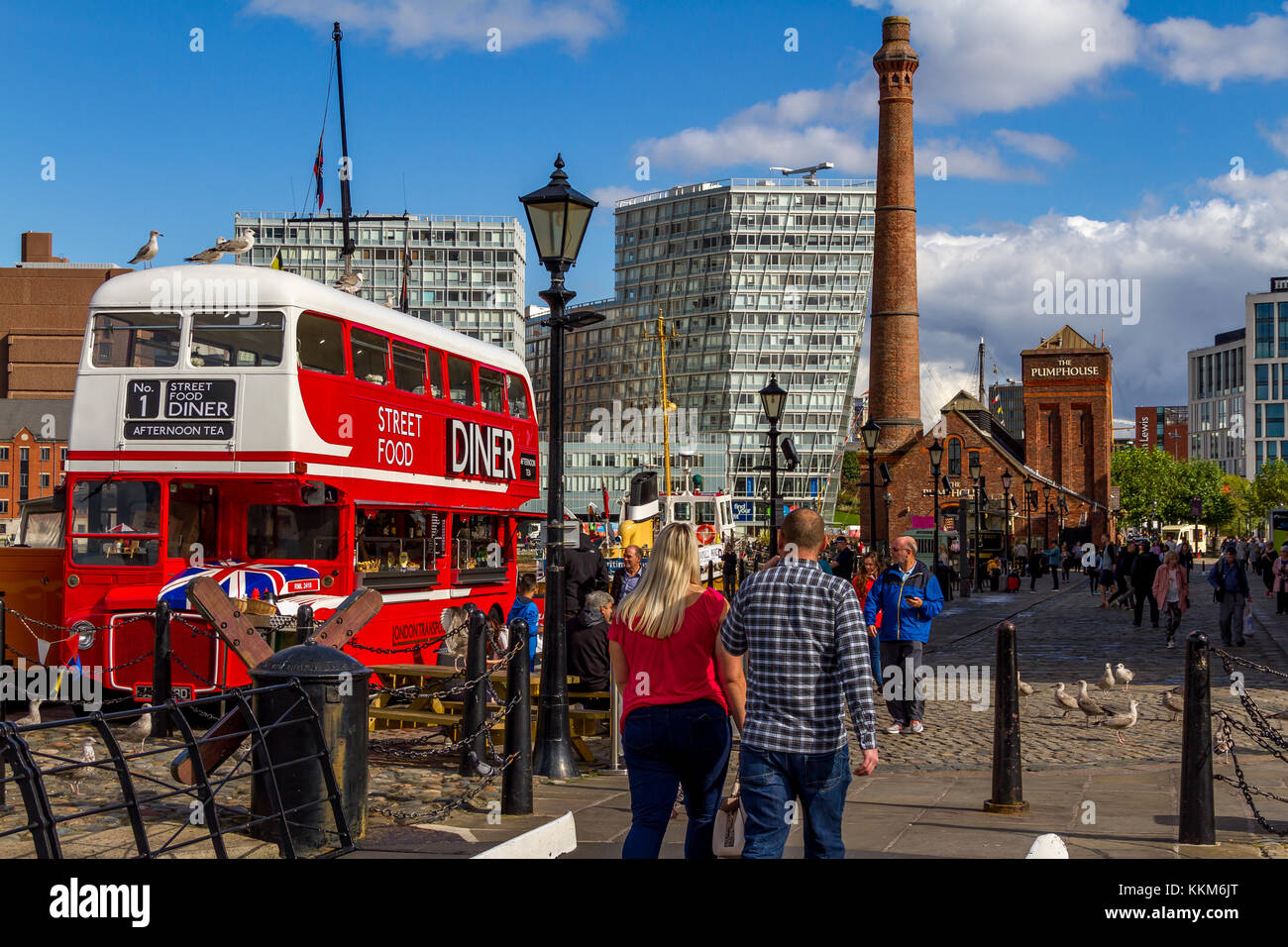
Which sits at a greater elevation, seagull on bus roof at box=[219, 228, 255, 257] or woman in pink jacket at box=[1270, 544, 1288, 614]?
seagull on bus roof at box=[219, 228, 255, 257]

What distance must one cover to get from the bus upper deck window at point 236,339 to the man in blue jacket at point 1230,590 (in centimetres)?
1508

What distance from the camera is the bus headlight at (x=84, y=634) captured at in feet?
45.0

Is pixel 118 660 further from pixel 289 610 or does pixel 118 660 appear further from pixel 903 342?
pixel 903 342

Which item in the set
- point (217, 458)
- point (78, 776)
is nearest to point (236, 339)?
Answer: point (217, 458)

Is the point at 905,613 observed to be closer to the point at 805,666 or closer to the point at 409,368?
the point at 805,666

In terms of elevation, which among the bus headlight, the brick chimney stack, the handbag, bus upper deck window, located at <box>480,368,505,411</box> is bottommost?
the handbag

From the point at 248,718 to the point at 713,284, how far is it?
147m

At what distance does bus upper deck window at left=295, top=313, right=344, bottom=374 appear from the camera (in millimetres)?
14172

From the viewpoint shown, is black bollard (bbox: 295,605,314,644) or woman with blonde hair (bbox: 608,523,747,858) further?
black bollard (bbox: 295,605,314,644)

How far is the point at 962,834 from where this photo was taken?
320 inches

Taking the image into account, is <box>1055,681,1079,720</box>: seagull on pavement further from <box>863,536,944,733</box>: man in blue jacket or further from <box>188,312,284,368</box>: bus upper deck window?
<box>188,312,284,368</box>: bus upper deck window

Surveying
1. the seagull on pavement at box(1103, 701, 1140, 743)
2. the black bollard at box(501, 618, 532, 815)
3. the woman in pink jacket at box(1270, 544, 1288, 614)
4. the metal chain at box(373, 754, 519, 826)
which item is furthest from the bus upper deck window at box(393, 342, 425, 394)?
the woman in pink jacket at box(1270, 544, 1288, 614)

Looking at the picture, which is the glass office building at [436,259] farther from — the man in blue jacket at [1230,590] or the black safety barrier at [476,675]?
the black safety barrier at [476,675]

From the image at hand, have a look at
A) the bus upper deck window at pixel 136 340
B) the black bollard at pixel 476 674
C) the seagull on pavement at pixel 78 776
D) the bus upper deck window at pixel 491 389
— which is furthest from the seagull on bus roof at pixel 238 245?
the black bollard at pixel 476 674
